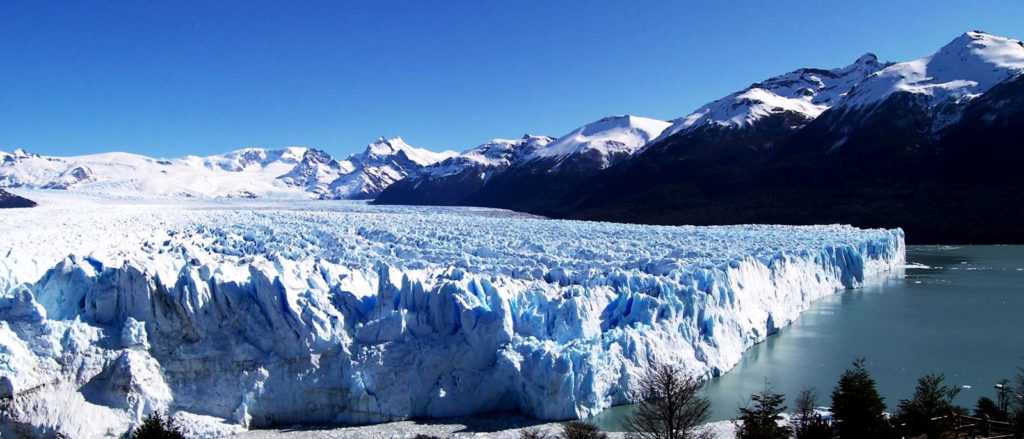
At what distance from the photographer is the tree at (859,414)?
27.4 feet

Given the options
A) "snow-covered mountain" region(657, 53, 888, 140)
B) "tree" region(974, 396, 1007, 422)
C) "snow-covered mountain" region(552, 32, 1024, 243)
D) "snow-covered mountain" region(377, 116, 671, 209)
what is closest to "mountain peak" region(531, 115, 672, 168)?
"snow-covered mountain" region(377, 116, 671, 209)

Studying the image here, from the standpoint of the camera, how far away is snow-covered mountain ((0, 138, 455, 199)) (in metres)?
96.1

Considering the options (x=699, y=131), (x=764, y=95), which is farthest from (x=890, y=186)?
(x=764, y=95)

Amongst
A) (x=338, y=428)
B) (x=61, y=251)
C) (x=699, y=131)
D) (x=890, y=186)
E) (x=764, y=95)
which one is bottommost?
(x=338, y=428)

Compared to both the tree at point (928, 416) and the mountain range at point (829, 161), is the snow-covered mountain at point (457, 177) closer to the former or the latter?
the mountain range at point (829, 161)

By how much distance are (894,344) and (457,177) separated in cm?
9937

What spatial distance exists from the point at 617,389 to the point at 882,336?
9.01 metres

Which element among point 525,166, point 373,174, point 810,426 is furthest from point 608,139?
point 810,426

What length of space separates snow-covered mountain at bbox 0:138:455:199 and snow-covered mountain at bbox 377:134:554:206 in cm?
2755

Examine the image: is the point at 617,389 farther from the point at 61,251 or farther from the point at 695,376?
the point at 61,251

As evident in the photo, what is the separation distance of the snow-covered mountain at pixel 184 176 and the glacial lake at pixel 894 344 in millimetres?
64960

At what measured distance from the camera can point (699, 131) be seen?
75.6 m

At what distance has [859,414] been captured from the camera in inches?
332

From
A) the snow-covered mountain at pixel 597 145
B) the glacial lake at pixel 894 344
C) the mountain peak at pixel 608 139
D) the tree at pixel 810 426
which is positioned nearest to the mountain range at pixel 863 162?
the snow-covered mountain at pixel 597 145
